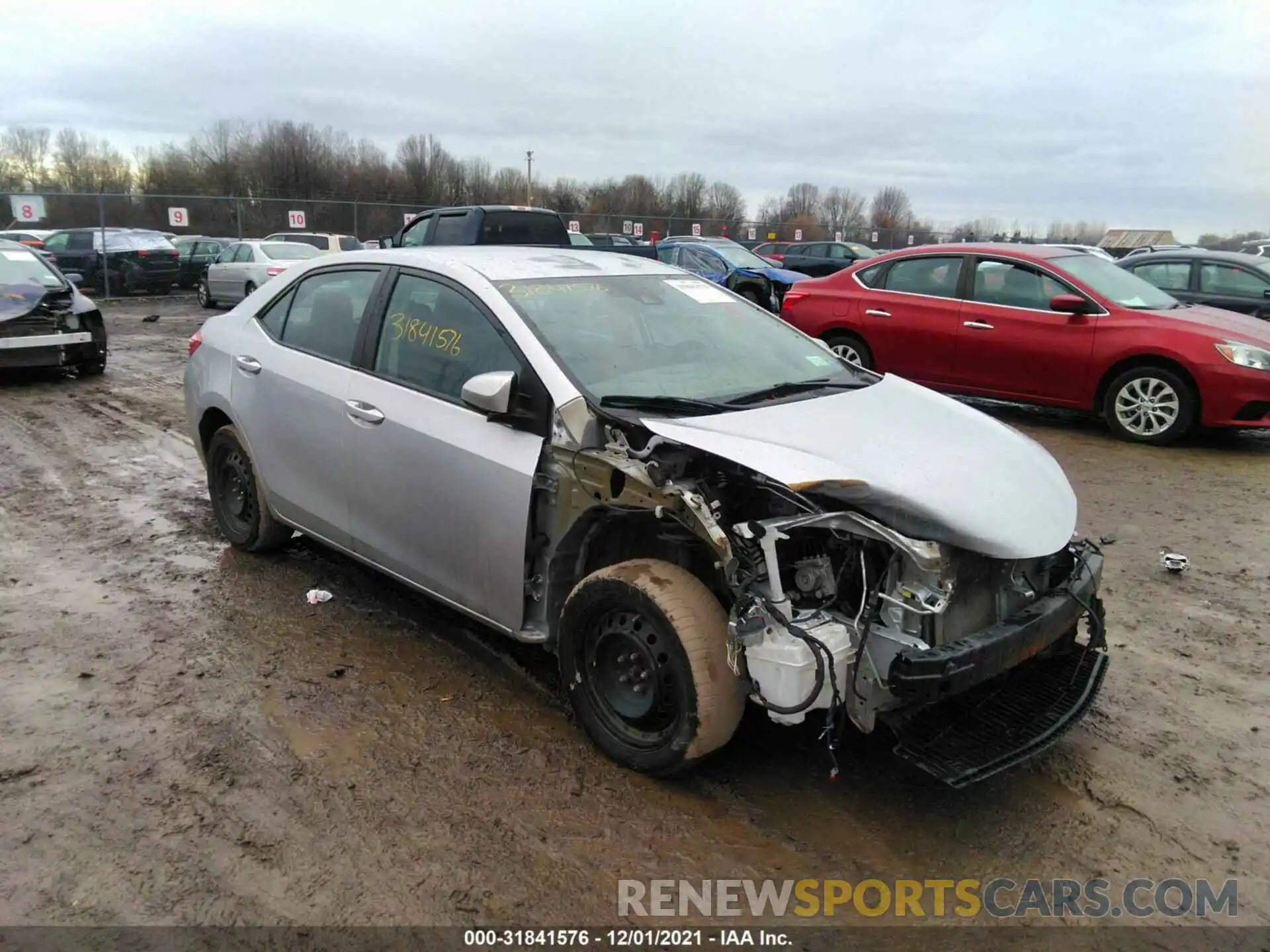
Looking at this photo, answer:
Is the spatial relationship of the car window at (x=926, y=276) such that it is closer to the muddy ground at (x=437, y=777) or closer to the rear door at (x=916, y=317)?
the rear door at (x=916, y=317)

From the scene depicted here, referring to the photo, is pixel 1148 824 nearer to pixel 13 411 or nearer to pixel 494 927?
pixel 494 927

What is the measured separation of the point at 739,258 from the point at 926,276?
423 inches

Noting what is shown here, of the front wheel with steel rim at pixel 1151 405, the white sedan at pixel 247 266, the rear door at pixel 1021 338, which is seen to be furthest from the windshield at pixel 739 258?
the front wheel with steel rim at pixel 1151 405

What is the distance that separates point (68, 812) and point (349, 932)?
1.18 metres

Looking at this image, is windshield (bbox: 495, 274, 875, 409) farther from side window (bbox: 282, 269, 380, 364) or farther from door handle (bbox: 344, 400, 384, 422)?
side window (bbox: 282, 269, 380, 364)

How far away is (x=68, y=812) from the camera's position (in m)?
2.99

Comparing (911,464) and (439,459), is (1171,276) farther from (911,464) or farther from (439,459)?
(439,459)

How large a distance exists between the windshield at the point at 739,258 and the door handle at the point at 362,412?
15.2 meters

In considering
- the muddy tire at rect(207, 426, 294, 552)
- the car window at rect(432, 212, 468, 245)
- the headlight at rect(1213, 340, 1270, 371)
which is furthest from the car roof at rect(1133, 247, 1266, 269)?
the muddy tire at rect(207, 426, 294, 552)

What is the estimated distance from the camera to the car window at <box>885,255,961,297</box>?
895 cm

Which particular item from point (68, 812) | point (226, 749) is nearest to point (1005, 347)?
point (226, 749)

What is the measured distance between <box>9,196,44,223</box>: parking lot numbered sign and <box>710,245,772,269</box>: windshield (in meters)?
17.8

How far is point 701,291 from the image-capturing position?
14.9ft

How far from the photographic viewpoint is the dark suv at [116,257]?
2142 cm
